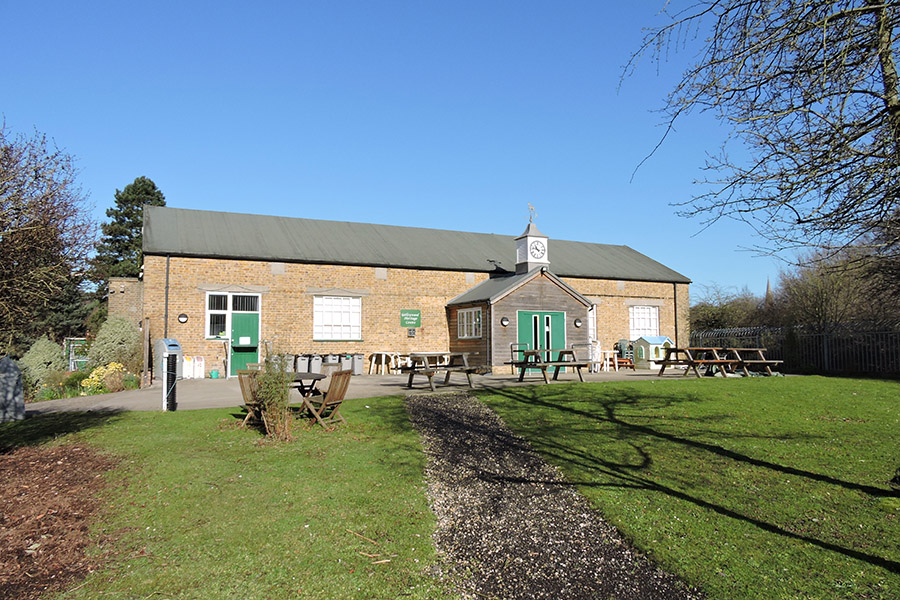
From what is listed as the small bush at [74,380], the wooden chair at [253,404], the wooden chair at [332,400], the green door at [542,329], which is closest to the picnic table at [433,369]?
the wooden chair at [332,400]

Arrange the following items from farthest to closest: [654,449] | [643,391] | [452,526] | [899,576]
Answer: [643,391] → [654,449] → [452,526] → [899,576]

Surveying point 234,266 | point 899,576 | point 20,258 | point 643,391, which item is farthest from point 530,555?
point 234,266

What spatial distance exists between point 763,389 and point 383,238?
15.6m

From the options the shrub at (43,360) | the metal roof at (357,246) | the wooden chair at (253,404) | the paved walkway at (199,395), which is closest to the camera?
the wooden chair at (253,404)

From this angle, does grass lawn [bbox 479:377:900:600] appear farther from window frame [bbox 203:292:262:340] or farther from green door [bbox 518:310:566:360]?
window frame [bbox 203:292:262:340]

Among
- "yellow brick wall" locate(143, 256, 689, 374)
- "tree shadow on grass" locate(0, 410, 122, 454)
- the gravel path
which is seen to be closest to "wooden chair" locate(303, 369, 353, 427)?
the gravel path

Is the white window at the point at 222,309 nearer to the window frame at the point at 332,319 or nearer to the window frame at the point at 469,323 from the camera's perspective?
the window frame at the point at 332,319

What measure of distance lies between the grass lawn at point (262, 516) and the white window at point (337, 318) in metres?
11.7

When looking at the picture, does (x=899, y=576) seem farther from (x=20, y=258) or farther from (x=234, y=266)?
(x=234, y=266)

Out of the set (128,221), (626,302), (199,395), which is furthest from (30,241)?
(128,221)

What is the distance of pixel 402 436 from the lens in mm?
8633

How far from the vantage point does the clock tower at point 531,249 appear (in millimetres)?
21500

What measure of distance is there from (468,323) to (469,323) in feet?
0.28

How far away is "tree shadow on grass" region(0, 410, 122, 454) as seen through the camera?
8.52m
